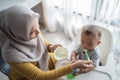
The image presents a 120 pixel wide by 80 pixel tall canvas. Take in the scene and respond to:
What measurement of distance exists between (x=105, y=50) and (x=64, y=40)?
719mm

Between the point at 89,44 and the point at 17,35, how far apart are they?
42 cm

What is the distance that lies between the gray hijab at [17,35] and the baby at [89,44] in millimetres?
252

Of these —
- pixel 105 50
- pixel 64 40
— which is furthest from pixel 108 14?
pixel 64 40

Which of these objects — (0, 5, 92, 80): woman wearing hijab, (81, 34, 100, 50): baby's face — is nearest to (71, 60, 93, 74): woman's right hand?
(0, 5, 92, 80): woman wearing hijab

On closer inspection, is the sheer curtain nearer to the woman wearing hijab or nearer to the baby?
the baby

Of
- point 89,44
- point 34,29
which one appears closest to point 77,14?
point 89,44

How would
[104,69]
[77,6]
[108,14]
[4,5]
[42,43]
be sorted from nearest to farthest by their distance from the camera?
[104,69] → [42,43] → [4,5] → [108,14] → [77,6]

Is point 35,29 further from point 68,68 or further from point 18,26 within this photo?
point 68,68

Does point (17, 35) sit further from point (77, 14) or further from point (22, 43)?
point (77, 14)

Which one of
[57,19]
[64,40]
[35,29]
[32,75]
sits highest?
[35,29]

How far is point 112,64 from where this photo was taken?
1.03m

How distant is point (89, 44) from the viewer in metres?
1.06

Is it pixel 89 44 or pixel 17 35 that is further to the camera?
pixel 89 44

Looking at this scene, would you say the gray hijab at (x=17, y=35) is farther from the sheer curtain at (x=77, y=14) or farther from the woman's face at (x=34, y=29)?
the sheer curtain at (x=77, y=14)
